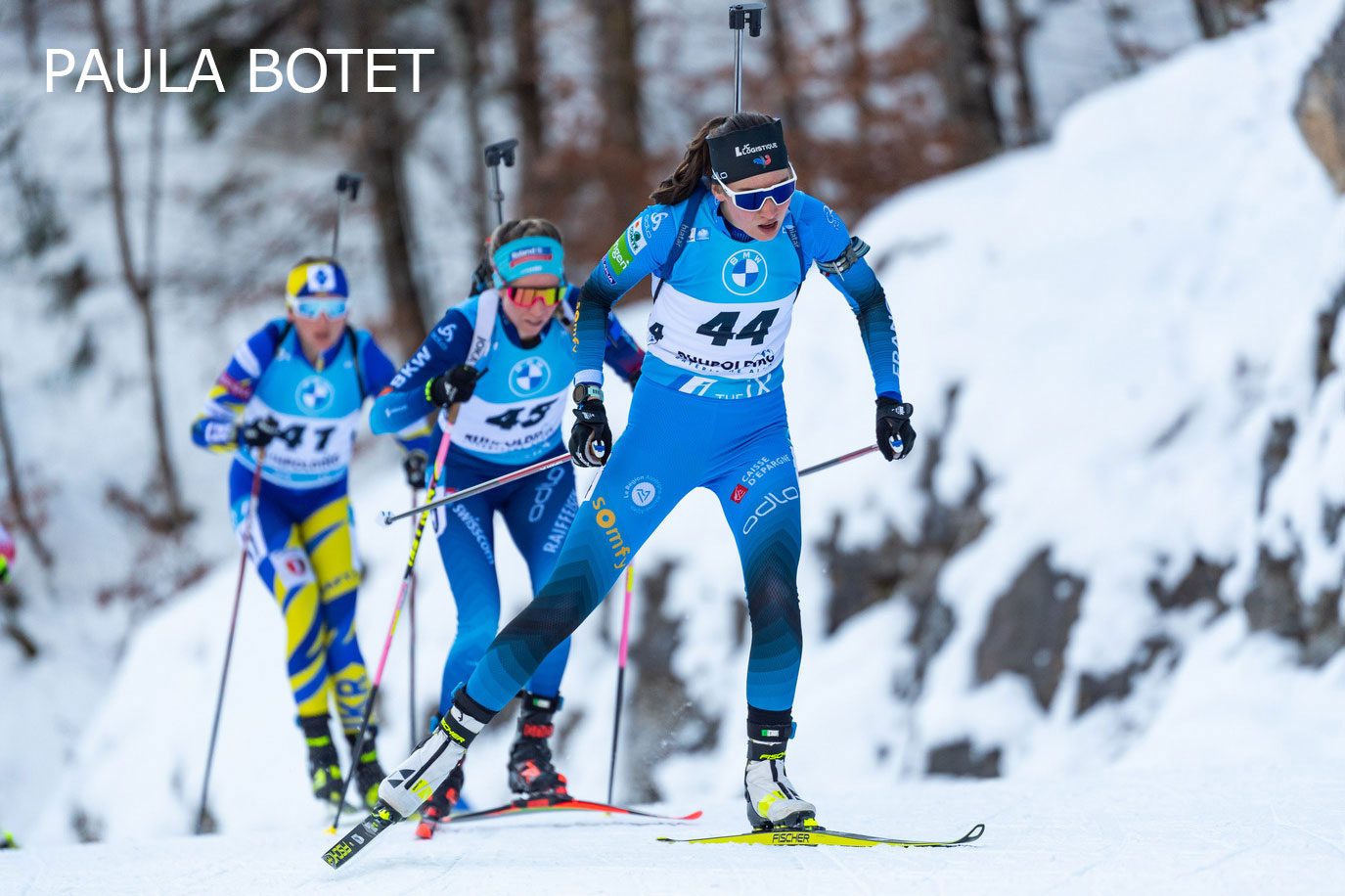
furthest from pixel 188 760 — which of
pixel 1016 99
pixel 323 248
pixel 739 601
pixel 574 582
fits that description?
pixel 1016 99

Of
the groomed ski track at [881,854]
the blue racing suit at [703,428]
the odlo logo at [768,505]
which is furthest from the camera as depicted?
the odlo logo at [768,505]

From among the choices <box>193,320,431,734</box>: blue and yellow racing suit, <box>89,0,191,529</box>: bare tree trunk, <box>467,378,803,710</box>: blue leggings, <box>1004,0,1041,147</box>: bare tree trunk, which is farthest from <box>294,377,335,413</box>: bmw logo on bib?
<box>89,0,191,529</box>: bare tree trunk

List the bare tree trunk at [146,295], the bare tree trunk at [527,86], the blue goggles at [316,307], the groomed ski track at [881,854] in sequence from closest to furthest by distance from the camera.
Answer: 1. the groomed ski track at [881,854]
2. the blue goggles at [316,307]
3. the bare tree trunk at [527,86]
4. the bare tree trunk at [146,295]

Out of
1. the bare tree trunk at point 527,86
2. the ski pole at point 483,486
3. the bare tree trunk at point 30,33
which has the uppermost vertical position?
the bare tree trunk at point 30,33

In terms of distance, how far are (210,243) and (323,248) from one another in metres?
4.53

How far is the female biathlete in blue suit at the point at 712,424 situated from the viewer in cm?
380

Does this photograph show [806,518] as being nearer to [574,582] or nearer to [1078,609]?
[1078,609]

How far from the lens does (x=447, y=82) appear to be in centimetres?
1762

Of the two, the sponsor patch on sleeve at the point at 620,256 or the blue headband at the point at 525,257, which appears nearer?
the sponsor patch on sleeve at the point at 620,256

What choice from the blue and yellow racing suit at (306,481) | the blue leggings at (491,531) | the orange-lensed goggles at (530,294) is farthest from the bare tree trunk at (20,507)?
the orange-lensed goggles at (530,294)

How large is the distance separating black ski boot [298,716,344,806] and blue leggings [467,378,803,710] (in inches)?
97.2

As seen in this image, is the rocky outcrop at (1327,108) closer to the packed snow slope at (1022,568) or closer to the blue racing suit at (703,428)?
the packed snow slope at (1022,568)

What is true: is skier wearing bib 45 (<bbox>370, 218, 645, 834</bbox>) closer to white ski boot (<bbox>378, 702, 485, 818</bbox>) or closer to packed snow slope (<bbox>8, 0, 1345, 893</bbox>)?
packed snow slope (<bbox>8, 0, 1345, 893</bbox>)

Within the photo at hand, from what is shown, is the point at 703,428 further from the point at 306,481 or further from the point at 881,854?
the point at 306,481
